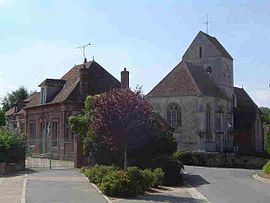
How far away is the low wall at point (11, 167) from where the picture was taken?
26.3 m

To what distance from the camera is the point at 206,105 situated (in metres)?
54.7

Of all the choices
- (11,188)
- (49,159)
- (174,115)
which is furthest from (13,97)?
(11,188)

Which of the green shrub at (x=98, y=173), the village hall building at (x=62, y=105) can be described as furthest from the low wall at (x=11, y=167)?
the village hall building at (x=62, y=105)

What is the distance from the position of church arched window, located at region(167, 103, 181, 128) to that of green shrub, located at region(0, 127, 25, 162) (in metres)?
28.8

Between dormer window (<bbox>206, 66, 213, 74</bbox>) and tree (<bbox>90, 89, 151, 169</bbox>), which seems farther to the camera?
dormer window (<bbox>206, 66, 213, 74</bbox>)

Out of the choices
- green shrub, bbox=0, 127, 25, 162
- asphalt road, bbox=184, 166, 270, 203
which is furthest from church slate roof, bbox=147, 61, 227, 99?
green shrub, bbox=0, 127, 25, 162

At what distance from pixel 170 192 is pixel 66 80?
23430 millimetres

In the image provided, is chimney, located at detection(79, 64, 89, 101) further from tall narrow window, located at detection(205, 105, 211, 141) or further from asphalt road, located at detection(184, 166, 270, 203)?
tall narrow window, located at detection(205, 105, 211, 141)

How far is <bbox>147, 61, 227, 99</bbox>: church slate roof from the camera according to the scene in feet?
179

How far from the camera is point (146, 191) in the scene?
1991cm

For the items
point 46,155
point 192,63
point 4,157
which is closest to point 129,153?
point 4,157

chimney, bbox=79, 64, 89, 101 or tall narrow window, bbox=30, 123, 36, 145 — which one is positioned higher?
chimney, bbox=79, 64, 89, 101

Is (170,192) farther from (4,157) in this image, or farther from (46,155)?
(46,155)

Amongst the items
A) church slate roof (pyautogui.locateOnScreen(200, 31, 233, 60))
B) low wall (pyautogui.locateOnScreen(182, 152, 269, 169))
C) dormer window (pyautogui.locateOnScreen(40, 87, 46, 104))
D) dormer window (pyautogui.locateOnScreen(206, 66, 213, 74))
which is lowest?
low wall (pyautogui.locateOnScreen(182, 152, 269, 169))
